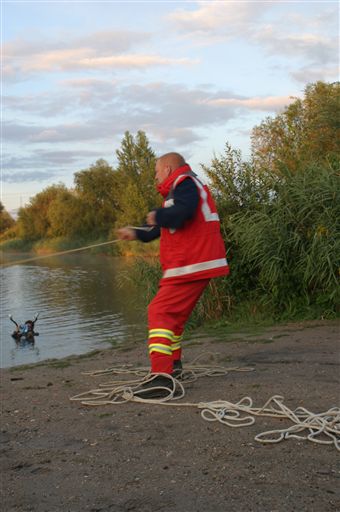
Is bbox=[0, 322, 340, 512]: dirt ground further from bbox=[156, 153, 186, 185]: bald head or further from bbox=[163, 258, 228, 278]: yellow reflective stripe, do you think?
bbox=[156, 153, 186, 185]: bald head

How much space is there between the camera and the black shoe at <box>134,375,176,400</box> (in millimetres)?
5664

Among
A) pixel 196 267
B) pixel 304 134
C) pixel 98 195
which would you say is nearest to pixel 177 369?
pixel 196 267

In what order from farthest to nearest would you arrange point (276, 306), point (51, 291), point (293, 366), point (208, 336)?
point (51, 291), point (276, 306), point (208, 336), point (293, 366)

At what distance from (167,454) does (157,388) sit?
1425mm

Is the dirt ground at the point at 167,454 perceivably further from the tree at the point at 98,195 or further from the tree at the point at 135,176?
the tree at the point at 98,195

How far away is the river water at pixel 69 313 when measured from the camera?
16.5 m

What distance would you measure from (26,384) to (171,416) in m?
2.70

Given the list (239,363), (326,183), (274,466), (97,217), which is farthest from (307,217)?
(97,217)

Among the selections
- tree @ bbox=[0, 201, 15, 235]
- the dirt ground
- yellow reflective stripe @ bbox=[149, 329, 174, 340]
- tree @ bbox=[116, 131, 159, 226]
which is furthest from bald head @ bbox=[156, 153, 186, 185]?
tree @ bbox=[0, 201, 15, 235]

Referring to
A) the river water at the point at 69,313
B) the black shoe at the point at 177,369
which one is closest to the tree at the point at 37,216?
the river water at the point at 69,313

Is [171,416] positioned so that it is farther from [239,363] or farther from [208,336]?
[208,336]

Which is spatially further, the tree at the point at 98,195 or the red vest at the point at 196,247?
the tree at the point at 98,195

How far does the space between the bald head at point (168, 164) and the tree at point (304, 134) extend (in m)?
6.58

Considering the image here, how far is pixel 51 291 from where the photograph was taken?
32688mm
